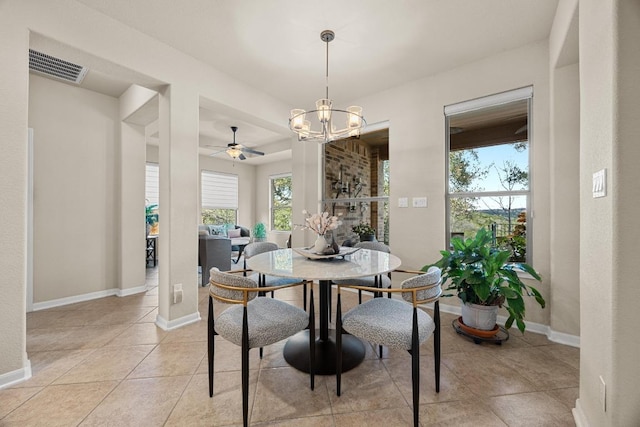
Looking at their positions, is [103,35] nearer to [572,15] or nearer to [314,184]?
[314,184]

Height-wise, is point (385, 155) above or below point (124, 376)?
above

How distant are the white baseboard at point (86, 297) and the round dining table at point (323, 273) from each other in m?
2.60

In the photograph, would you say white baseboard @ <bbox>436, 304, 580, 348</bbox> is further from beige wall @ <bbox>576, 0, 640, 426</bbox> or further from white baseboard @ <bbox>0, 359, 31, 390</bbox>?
white baseboard @ <bbox>0, 359, 31, 390</bbox>

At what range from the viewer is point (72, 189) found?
131 inches

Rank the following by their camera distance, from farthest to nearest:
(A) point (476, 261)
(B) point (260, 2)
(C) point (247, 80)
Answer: (C) point (247, 80) < (A) point (476, 261) < (B) point (260, 2)

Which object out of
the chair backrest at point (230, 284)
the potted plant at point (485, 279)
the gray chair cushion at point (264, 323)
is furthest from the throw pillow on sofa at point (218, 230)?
the potted plant at point (485, 279)

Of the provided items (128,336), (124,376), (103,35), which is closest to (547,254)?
(124,376)

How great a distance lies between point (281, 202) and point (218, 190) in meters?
1.81

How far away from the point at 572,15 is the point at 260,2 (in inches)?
82.8

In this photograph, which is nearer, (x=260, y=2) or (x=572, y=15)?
(x=572, y=15)

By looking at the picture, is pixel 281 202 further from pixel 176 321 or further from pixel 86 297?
pixel 176 321

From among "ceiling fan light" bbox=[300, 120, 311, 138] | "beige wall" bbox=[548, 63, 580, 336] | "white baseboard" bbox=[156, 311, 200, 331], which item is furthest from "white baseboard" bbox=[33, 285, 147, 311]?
"beige wall" bbox=[548, 63, 580, 336]

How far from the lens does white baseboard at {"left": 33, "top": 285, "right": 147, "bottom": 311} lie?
3107 millimetres

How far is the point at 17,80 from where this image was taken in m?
1.75
